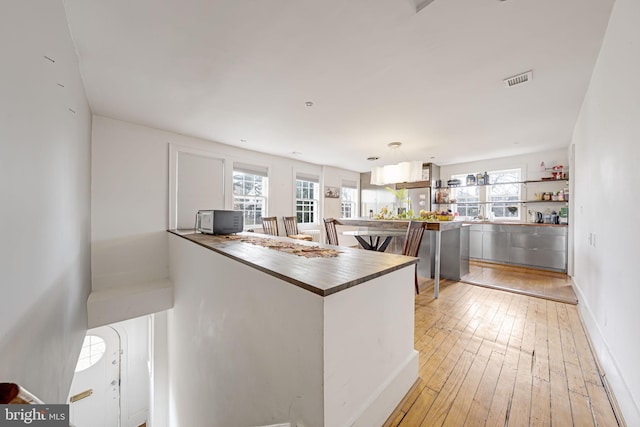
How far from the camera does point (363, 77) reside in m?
2.23

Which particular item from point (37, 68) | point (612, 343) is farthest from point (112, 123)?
point (612, 343)

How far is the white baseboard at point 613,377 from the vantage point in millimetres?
1242

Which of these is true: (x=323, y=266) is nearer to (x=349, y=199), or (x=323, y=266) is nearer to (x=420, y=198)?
(x=420, y=198)

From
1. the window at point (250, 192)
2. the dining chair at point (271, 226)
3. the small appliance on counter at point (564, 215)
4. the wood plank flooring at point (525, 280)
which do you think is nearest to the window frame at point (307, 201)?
the window at point (250, 192)

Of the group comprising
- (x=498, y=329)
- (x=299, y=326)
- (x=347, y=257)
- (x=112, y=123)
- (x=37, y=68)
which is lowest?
(x=498, y=329)

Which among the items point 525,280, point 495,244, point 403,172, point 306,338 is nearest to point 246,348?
point 306,338

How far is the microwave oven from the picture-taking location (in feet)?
9.55

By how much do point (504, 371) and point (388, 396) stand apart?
101 centimetres

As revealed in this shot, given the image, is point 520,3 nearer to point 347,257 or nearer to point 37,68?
point 347,257

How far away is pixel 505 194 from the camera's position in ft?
18.2

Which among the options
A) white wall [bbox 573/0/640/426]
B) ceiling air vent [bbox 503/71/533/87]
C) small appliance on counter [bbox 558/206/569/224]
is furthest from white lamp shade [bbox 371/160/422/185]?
small appliance on counter [bbox 558/206/569/224]

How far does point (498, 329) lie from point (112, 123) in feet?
17.3

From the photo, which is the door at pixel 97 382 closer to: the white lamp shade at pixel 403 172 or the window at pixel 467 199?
the white lamp shade at pixel 403 172

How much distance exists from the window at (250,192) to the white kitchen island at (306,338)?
9.33 ft
